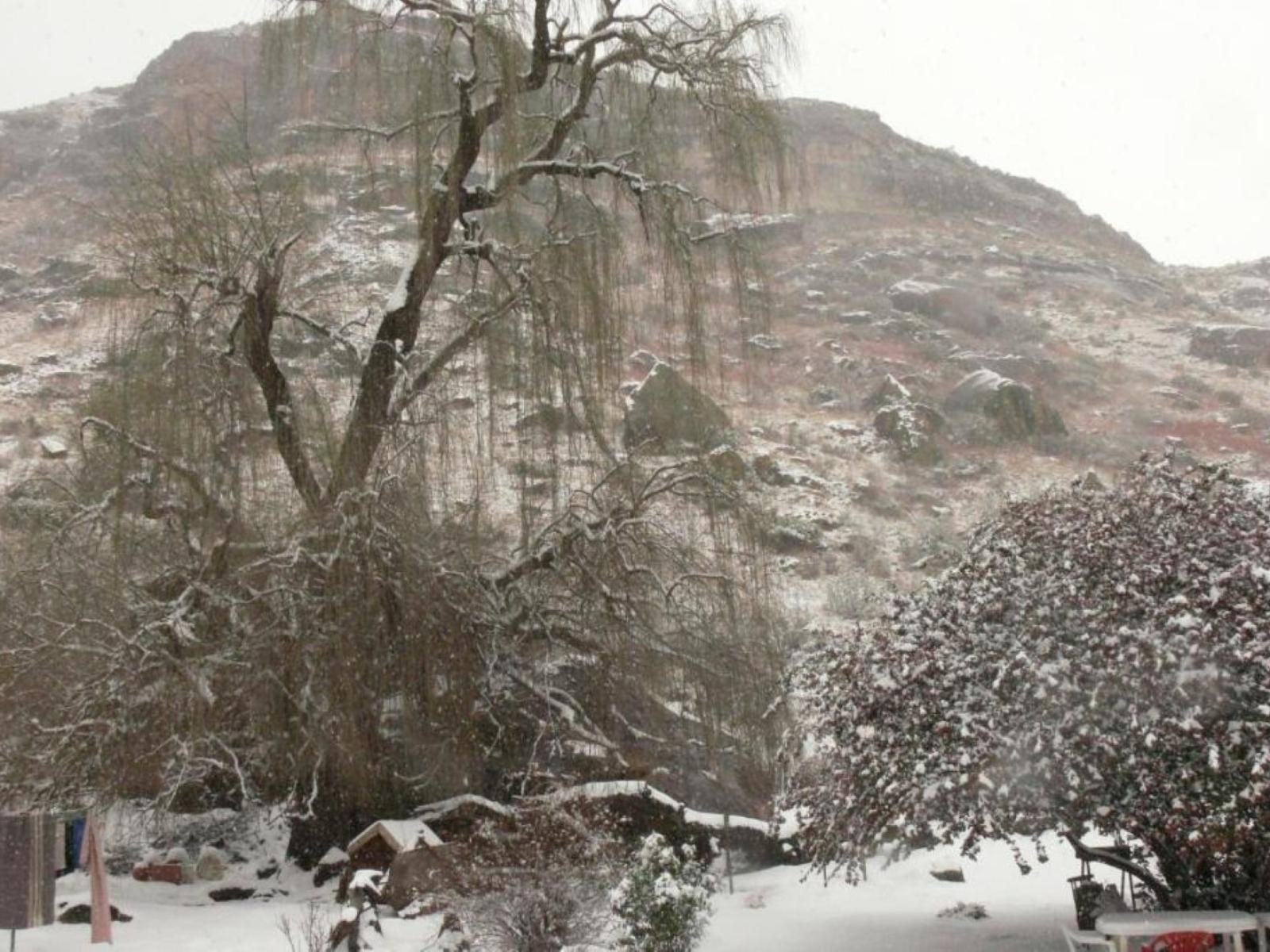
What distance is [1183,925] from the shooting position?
5.54m

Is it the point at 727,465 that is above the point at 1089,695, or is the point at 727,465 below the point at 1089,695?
above

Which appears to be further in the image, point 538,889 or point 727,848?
point 727,848

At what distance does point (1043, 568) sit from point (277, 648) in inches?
212

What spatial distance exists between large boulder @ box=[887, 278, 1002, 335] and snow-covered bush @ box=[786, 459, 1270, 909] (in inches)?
1408

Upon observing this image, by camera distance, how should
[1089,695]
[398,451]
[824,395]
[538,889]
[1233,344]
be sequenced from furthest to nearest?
[1233,344] < [824,395] < [398,451] < [538,889] < [1089,695]

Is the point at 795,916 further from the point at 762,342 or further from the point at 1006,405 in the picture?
the point at 1006,405

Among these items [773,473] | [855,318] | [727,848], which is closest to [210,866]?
[727,848]

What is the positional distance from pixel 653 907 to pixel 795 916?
239cm

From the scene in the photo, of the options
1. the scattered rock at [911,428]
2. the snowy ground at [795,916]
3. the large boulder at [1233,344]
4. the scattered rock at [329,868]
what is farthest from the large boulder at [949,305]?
the scattered rock at [329,868]

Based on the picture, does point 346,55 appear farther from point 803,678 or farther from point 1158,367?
point 1158,367

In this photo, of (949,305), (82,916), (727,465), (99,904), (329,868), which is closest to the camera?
(99,904)

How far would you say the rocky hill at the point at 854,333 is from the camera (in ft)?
32.6

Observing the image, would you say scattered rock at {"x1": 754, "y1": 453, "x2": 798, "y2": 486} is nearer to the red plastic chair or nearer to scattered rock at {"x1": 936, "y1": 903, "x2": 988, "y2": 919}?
scattered rock at {"x1": 936, "y1": 903, "x2": 988, "y2": 919}

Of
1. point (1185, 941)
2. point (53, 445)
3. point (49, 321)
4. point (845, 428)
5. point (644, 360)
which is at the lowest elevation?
point (1185, 941)
